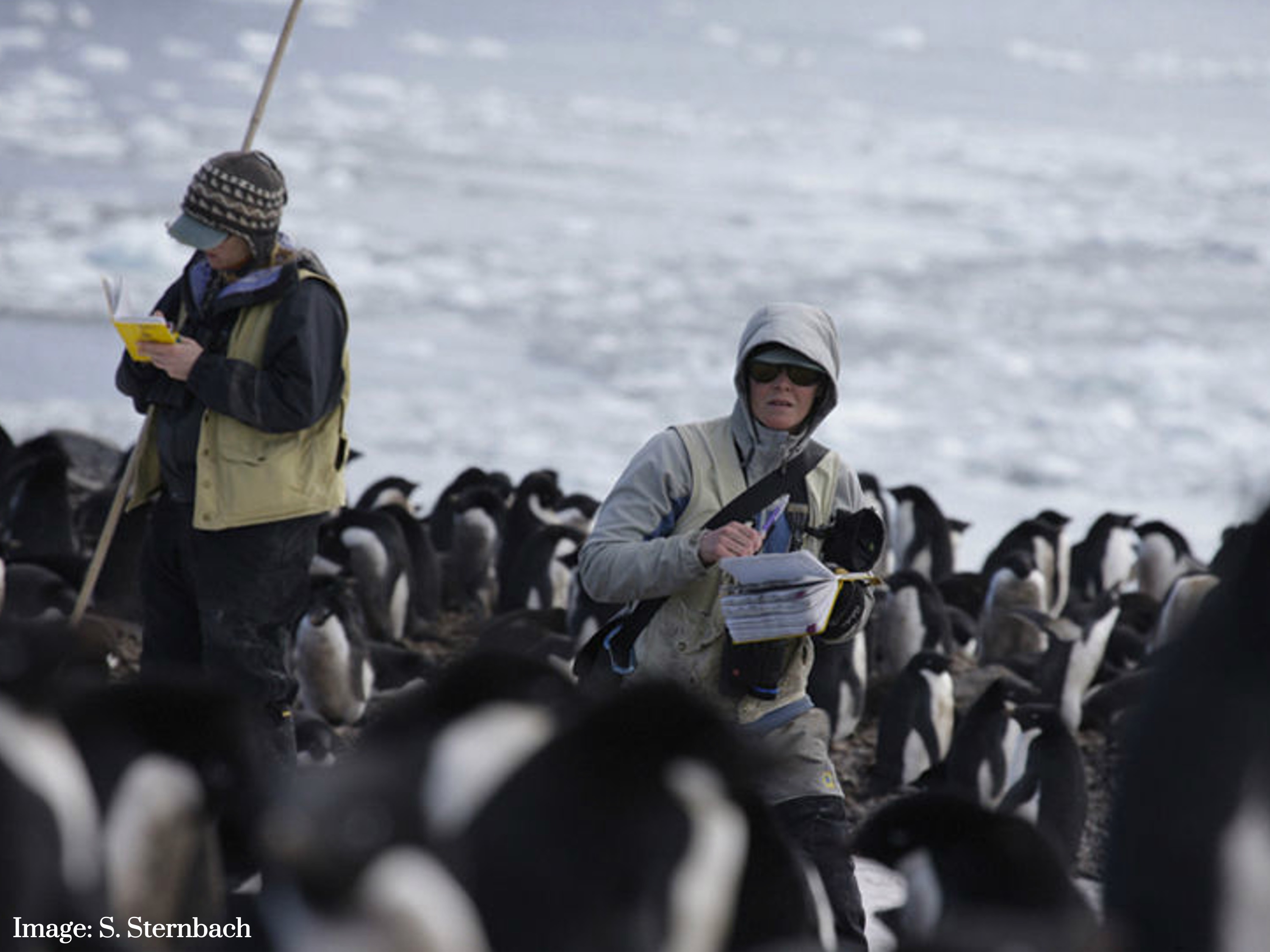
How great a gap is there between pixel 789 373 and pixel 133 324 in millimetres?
1284

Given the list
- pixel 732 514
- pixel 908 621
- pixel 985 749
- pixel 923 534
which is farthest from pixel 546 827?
pixel 923 534

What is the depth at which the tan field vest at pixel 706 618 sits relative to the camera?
8.30 ft

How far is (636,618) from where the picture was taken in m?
2.56

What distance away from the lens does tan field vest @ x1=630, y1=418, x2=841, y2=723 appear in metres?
2.53

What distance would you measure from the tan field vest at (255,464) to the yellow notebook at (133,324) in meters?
0.14

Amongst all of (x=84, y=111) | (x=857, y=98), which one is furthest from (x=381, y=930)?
A: (x=857, y=98)

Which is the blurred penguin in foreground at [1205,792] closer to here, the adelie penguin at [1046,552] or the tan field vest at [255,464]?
the tan field vest at [255,464]

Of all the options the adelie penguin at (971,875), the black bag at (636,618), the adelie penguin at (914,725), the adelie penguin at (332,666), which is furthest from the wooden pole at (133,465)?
the adelie penguin at (914,725)

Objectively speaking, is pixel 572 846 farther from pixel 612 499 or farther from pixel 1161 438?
pixel 1161 438

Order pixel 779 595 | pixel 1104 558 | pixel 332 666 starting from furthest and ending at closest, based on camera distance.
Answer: pixel 1104 558 < pixel 332 666 < pixel 779 595

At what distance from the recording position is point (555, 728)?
5.28 ft

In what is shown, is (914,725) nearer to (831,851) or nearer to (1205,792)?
(831,851)

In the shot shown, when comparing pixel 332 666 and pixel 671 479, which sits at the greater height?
pixel 671 479

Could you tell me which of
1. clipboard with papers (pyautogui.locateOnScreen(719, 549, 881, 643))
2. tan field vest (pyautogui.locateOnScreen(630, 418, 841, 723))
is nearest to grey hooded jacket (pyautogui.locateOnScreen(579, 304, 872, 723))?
tan field vest (pyautogui.locateOnScreen(630, 418, 841, 723))
